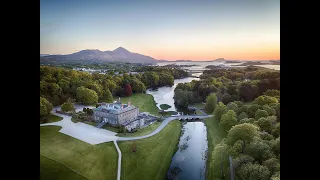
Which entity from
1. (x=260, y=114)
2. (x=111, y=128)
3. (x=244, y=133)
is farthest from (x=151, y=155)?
(x=260, y=114)

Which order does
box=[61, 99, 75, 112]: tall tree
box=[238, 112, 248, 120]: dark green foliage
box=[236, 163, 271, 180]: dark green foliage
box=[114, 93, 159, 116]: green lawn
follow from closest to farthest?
box=[236, 163, 271, 180]: dark green foliage → box=[238, 112, 248, 120]: dark green foliage → box=[114, 93, 159, 116]: green lawn → box=[61, 99, 75, 112]: tall tree

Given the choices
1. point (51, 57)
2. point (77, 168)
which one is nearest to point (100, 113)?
point (77, 168)

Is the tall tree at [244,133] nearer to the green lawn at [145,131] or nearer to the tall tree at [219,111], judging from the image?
the tall tree at [219,111]

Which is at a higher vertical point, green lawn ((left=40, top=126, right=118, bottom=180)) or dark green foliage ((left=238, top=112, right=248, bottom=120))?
dark green foliage ((left=238, top=112, right=248, bottom=120))

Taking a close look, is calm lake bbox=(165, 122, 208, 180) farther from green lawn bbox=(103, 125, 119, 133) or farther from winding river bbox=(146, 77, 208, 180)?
green lawn bbox=(103, 125, 119, 133)

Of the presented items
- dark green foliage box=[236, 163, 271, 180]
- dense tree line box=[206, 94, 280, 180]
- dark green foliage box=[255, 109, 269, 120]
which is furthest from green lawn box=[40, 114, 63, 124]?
dark green foliage box=[255, 109, 269, 120]
